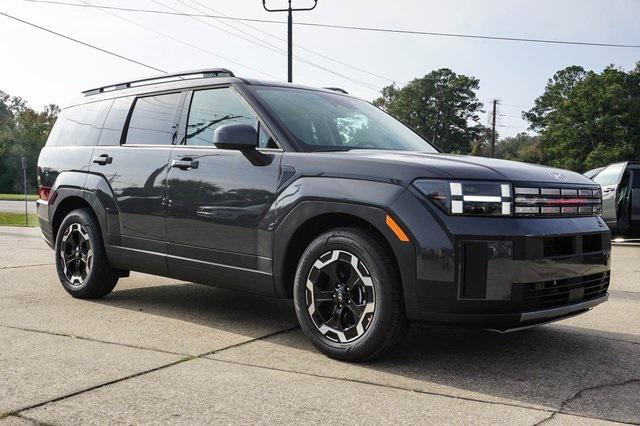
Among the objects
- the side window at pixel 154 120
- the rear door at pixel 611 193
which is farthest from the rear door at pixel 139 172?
the rear door at pixel 611 193

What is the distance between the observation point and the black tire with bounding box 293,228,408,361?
3734 millimetres

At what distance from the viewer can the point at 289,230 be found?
4.18 meters

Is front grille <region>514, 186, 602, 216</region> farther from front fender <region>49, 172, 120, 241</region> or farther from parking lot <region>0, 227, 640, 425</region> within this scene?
front fender <region>49, 172, 120, 241</region>

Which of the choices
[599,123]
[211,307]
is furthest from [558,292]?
[599,123]

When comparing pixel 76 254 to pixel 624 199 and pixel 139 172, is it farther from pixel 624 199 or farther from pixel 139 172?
pixel 624 199

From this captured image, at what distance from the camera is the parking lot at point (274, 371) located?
3109mm

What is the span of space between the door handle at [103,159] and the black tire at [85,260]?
1.55 ft

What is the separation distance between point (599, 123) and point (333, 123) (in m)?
62.9

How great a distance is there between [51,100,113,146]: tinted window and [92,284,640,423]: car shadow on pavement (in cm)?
176

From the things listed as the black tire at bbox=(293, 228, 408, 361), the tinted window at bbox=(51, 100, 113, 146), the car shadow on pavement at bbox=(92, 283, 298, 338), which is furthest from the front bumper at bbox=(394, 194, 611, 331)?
the tinted window at bbox=(51, 100, 113, 146)

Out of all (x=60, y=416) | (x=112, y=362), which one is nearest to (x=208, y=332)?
(x=112, y=362)

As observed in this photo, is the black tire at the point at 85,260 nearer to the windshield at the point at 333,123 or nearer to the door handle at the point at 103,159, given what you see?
the door handle at the point at 103,159

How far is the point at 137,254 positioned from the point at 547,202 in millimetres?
3155

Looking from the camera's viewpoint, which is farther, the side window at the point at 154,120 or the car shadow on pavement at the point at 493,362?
the side window at the point at 154,120
